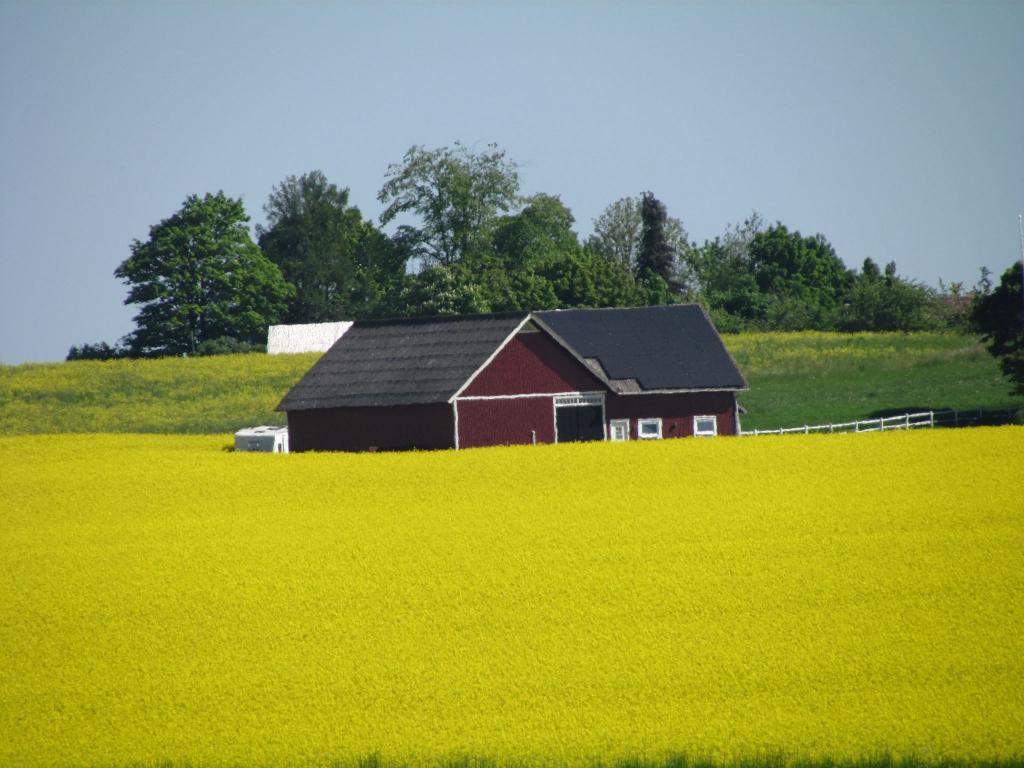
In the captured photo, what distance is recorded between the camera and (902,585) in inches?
893

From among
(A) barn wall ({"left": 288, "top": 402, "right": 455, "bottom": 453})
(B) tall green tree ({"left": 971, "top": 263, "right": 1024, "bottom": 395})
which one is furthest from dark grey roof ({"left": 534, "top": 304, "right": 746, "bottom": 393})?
(B) tall green tree ({"left": 971, "top": 263, "right": 1024, "bottom": 395})

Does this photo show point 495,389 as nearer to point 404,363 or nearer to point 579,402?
point 579,402

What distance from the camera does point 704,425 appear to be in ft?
157

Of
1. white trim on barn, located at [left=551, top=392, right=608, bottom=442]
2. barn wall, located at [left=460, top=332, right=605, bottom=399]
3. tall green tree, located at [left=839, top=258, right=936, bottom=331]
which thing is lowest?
white trim on barn, located at [left=551, top=392, right=608, bottom=442]

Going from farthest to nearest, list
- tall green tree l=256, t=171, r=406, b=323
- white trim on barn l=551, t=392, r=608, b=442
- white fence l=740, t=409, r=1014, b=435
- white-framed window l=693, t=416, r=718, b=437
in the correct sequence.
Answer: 1. tall green tree l=256, t=171, r=406, b=323
2. white-framed window l=693, t=416, r=718, b=437
3. white fence l=740, t=409, r=1014, b=435
4. white trim on barn l=551, t=392, r=608, b=442

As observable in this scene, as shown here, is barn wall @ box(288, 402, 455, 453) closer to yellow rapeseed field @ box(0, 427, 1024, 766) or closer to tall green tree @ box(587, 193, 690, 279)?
yellow rapeseed field @ box(0, 427, 1024, 766)

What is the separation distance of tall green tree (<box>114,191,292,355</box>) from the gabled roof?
4024 cm

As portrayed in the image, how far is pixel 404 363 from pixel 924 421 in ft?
53.0

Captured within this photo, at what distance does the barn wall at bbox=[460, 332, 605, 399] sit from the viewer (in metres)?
43.7

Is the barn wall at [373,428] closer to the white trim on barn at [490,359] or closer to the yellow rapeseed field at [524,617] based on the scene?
the white trim on barn at [490,359]

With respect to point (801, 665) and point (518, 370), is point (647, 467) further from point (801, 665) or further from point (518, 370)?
point (801, 665)

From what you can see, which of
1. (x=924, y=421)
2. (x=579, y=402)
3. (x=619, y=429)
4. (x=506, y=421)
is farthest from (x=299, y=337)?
(x=924, y=421)

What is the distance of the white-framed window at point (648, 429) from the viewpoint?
1848 inches

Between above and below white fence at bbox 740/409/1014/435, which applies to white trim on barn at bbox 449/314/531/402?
above
